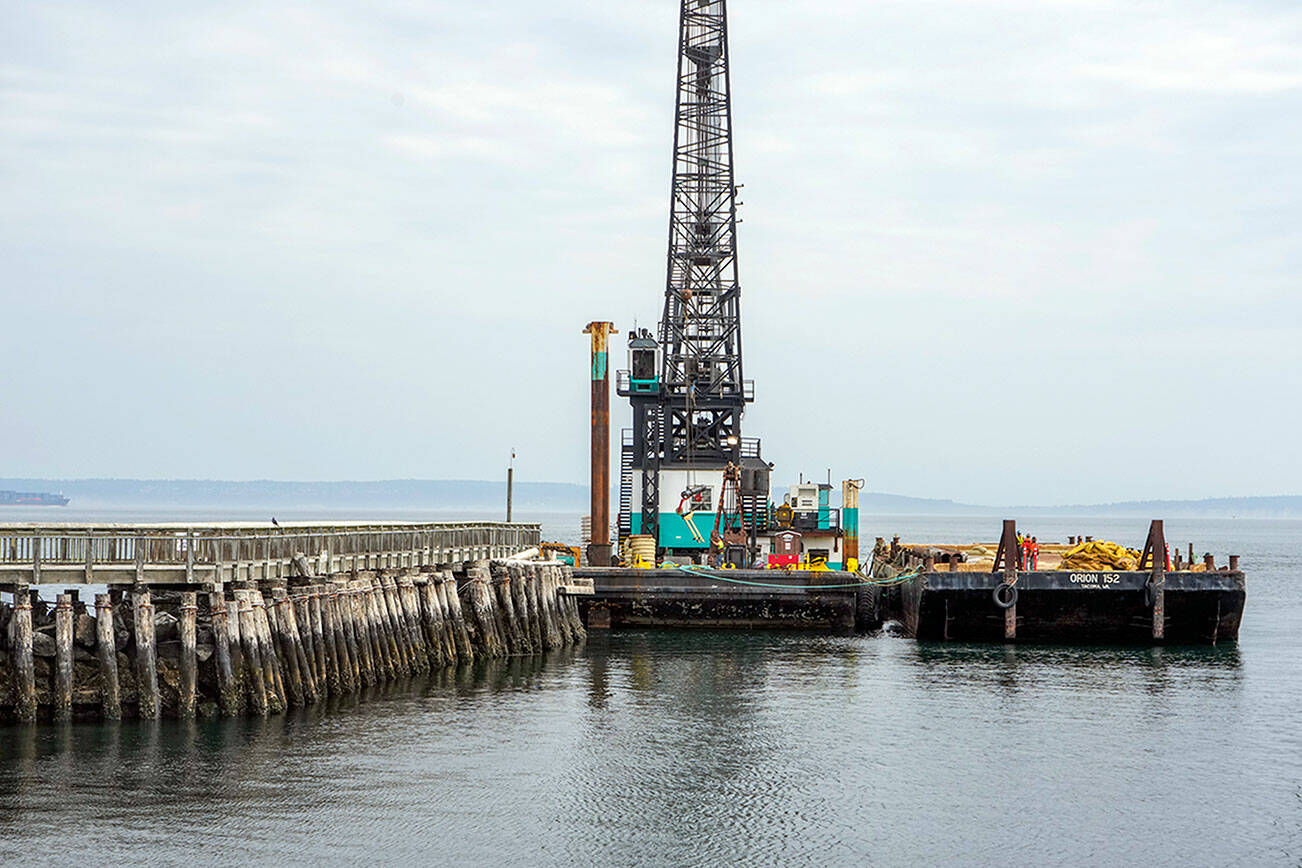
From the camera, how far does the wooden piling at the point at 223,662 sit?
98.3 feet

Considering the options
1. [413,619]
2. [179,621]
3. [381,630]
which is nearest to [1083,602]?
[413,619]

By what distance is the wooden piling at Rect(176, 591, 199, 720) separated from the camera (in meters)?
29.6

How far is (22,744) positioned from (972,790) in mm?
18381

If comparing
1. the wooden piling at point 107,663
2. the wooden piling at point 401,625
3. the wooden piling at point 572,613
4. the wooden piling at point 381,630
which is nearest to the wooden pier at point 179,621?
the wooden piling at point 107,663

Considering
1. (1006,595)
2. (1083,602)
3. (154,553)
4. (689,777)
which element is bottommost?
(689,777)

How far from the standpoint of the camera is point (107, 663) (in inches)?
1160

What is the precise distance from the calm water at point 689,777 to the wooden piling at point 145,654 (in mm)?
667

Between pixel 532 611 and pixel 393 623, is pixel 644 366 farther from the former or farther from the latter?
pixel 393 623

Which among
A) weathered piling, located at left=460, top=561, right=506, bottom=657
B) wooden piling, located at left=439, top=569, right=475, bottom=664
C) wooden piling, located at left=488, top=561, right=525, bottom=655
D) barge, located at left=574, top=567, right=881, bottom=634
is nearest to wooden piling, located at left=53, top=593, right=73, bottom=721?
wooden piling, located at left=439, top=569, right=475, bottom=664

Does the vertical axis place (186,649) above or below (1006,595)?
below

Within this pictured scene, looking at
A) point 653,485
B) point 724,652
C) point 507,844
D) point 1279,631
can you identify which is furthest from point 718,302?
point 507,844

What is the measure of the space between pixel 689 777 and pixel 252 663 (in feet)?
31.6

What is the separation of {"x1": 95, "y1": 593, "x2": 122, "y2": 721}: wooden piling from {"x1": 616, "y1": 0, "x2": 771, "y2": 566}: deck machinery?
110 feet

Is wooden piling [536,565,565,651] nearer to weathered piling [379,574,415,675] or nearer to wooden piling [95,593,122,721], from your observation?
weathered piling [379,574,415,675]
